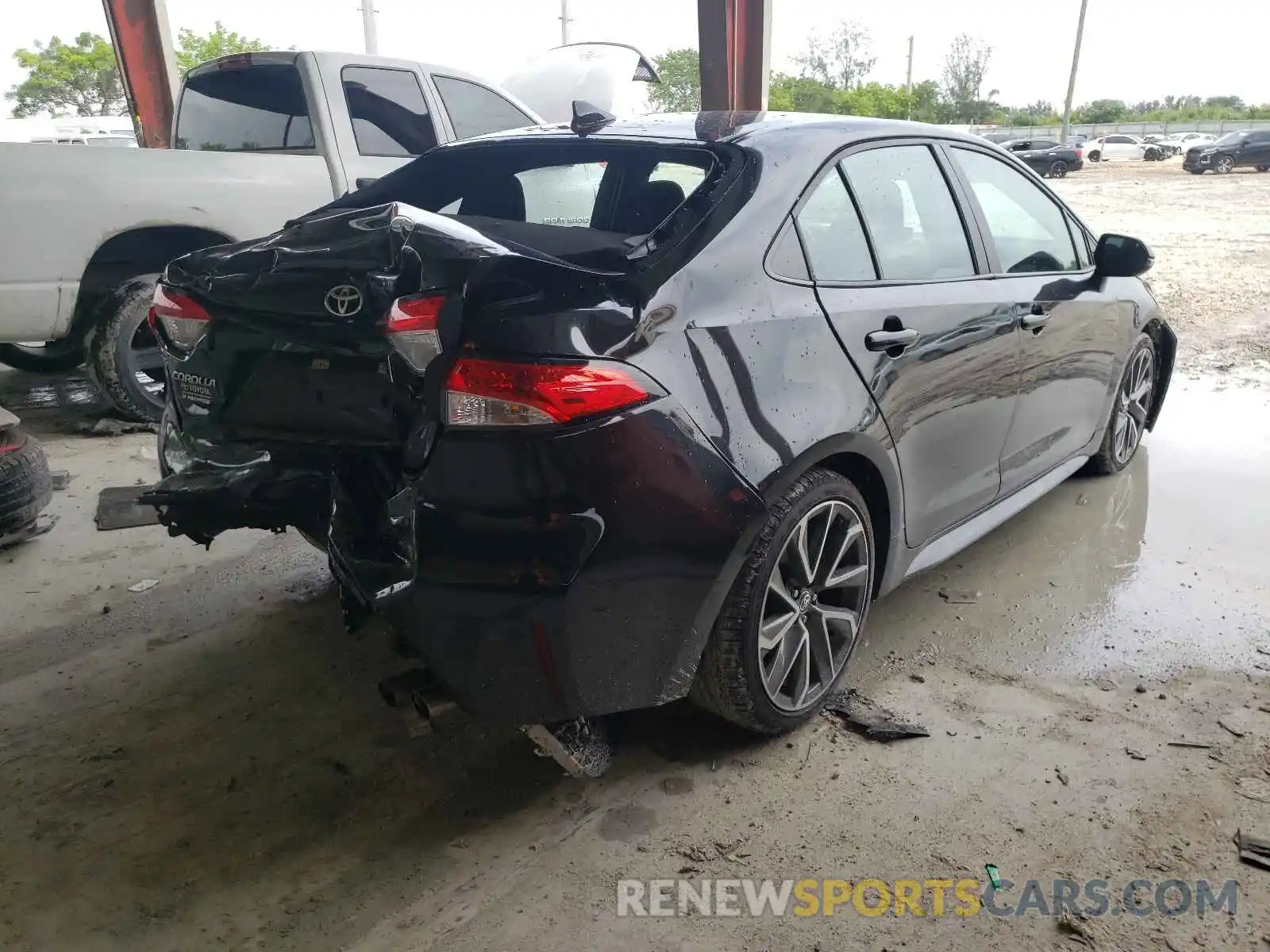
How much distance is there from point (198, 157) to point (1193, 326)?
25.8 feet

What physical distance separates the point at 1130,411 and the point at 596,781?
3.41m

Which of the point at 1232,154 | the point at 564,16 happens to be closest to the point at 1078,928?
the point at 564,16

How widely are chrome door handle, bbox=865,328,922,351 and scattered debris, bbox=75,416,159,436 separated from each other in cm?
466

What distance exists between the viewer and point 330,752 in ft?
8.24

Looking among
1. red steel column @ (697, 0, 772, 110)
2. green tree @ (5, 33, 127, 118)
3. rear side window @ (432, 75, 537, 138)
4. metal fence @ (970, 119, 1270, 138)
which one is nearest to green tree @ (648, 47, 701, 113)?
metal fence @ (970, 119, 1270, 138)

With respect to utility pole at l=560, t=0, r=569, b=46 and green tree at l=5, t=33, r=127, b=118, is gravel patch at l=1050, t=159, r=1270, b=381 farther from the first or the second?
green tree at l=5, t=33, r=127, b=118

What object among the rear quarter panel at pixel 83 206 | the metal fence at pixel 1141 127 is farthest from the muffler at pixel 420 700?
the metal fence at pixel 1141 127

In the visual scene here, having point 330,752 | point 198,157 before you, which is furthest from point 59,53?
point 330,752

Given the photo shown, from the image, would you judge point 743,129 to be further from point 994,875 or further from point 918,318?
point 994,875


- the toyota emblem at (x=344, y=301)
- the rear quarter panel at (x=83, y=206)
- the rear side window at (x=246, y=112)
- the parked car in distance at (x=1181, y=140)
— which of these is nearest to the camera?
the toyota emblem at (x=344, y=301)

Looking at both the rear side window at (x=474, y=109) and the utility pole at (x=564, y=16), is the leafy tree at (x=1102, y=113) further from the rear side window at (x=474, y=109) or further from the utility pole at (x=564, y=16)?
the rear side window at (x=474, y=109)

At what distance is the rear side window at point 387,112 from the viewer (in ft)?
19.0

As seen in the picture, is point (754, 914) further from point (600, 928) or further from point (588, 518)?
point (588, 518)

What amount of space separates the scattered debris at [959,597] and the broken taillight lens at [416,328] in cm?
222
